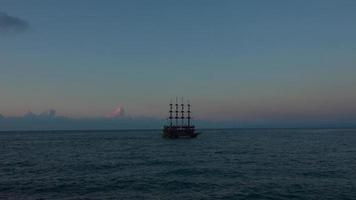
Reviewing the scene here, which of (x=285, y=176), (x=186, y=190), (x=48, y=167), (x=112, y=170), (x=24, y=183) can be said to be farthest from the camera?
(x=48, y=167)

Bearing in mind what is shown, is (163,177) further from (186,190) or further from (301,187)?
(301,187)

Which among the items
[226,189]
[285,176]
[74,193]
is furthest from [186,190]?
[285,176]

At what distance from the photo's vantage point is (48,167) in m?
52.2

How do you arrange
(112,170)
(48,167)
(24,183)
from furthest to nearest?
1. (48,167)
2. (112,170)
3. (24,183)

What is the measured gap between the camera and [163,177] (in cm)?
4203

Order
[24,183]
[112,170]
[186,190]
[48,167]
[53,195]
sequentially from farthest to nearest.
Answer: [48,167] → [112,170] → [24,183] → [186,190] → [53,195]

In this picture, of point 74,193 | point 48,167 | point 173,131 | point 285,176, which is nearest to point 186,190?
point 74,193

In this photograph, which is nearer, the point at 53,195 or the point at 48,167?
the point at 53,195

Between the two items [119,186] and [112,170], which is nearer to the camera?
[119,186]

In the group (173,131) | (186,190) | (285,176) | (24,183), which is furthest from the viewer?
(173,131)

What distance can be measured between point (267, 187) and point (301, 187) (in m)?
3.18

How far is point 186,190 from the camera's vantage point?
3459 centimetres

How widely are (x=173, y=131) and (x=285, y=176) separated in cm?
9191

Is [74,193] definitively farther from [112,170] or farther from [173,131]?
[173,131]
